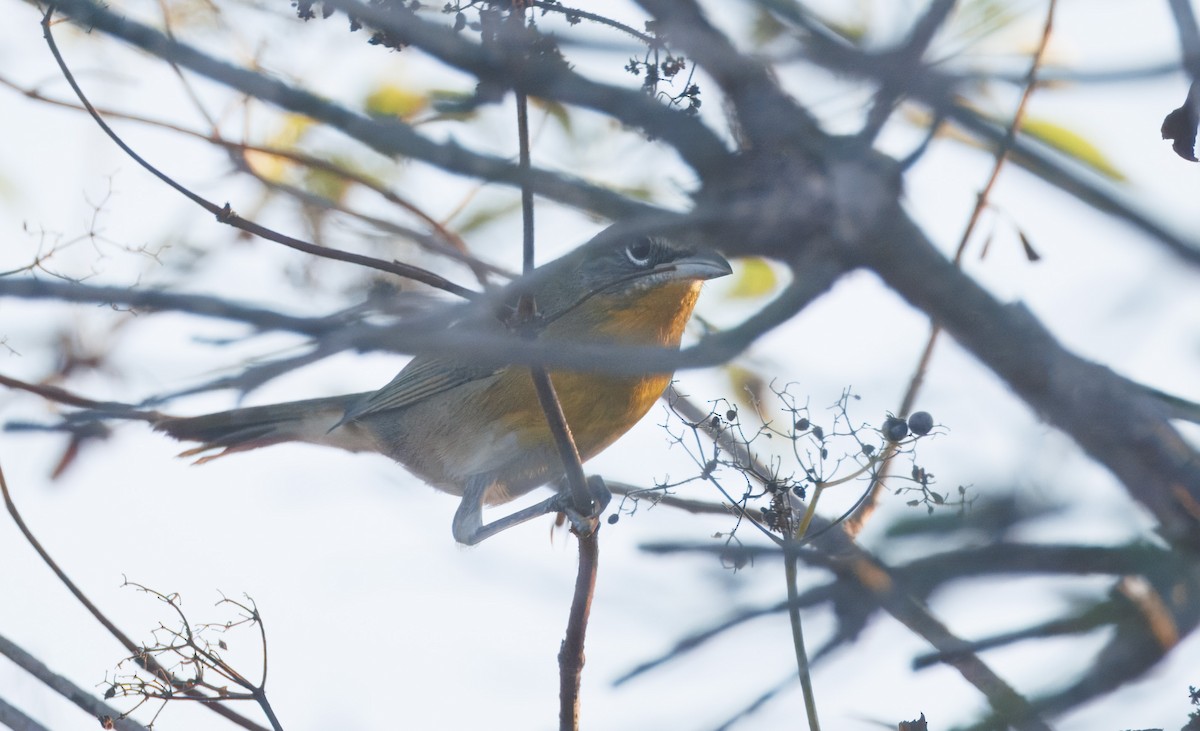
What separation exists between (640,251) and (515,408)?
3.15ft

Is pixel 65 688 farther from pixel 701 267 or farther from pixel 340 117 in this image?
pixel 701 267

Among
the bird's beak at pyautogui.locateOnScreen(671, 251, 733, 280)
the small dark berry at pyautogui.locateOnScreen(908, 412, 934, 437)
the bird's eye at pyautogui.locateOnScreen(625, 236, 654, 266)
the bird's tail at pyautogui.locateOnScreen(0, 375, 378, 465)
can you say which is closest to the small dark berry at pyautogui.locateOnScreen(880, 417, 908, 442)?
the small dark berry at pyautogui.locateOnScreen(908, 412, 934, 437)

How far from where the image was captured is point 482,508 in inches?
229

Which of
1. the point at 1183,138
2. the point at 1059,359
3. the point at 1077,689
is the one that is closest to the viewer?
the point at 1077,689

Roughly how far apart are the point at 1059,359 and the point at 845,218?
768 mm

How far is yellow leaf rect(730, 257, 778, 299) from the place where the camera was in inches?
191

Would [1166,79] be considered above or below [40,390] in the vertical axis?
below

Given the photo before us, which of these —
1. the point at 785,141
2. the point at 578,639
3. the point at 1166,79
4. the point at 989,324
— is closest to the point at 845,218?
the point at 785,141

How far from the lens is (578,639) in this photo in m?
3.31

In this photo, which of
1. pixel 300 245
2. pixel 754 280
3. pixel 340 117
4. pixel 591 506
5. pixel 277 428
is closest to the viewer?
pixel 300 245

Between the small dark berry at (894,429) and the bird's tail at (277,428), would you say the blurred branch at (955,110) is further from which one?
the bird's tail at (277,428)

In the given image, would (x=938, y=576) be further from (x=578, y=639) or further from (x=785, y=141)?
(x=785, y=141)

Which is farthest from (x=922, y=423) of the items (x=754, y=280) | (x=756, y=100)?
(x=754, y=280)

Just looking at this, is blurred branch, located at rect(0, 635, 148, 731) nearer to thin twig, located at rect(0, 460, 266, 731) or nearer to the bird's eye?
thin twig, located at rect(0, 460, 266, 731)
